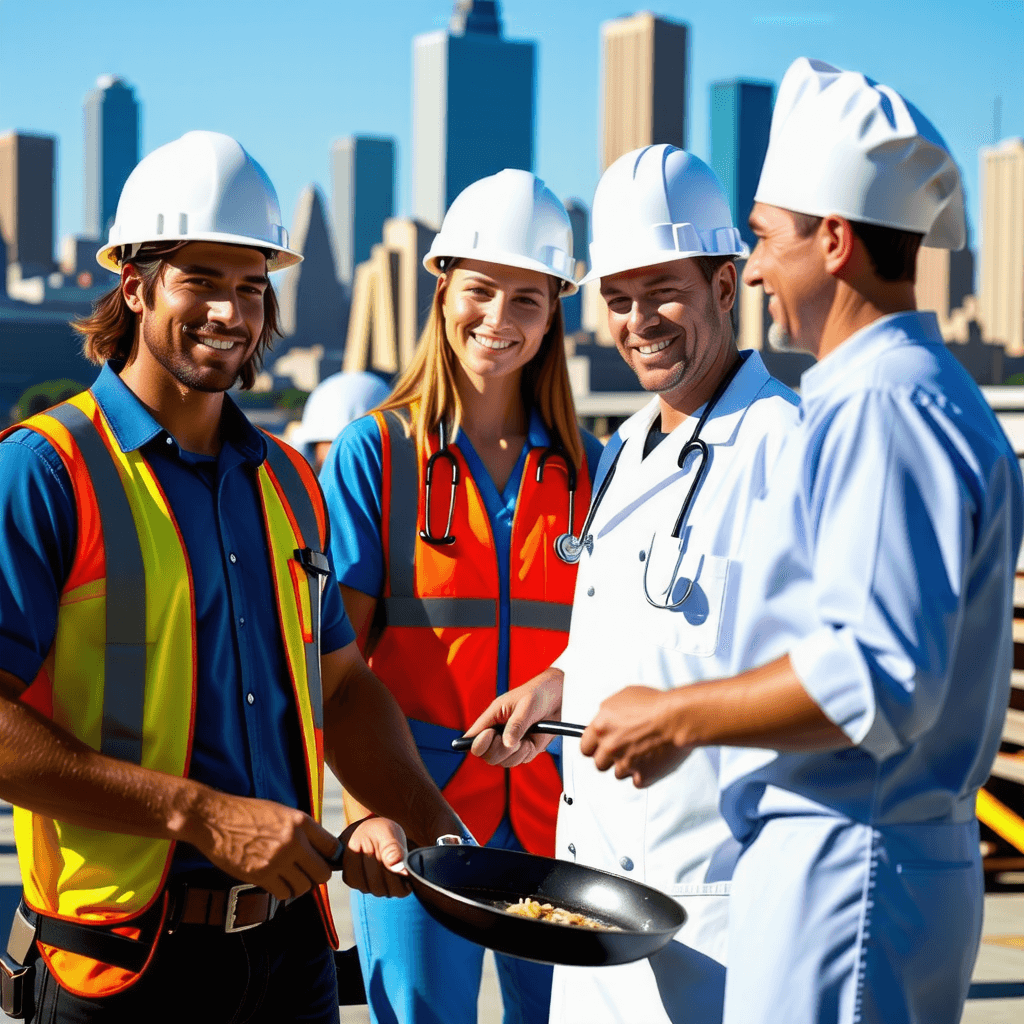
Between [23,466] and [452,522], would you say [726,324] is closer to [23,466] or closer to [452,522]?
[452,522]

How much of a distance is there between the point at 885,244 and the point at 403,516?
163 cm

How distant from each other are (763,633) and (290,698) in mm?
943

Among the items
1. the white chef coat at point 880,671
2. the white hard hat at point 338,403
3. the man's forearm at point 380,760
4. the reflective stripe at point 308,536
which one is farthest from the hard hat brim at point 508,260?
the white hard hat at point 338,403

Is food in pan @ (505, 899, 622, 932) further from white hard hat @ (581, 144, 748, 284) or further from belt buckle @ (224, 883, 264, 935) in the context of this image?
white hard hat @ (581, 144, 748, 284)

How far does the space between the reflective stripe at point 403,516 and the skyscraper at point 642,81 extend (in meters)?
121

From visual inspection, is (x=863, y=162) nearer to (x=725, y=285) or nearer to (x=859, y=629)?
(x=859, y=629)

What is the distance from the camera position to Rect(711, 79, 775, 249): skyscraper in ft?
489

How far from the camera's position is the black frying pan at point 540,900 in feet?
6.41

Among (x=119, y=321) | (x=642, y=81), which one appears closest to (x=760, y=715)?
(x=119, y=321)

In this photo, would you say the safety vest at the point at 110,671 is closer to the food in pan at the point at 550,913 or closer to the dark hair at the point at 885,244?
the food in pan at the point at 550,913

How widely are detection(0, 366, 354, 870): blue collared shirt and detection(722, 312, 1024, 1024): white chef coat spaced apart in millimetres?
887

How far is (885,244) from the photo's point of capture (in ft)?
6.34

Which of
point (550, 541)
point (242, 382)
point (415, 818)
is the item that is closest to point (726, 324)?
point (550, 541)

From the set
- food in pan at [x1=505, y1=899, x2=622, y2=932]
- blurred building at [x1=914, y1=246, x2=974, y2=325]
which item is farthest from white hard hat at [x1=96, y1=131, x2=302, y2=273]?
blurred building at [x1=914, y1=246, x2=974, y2=325]
